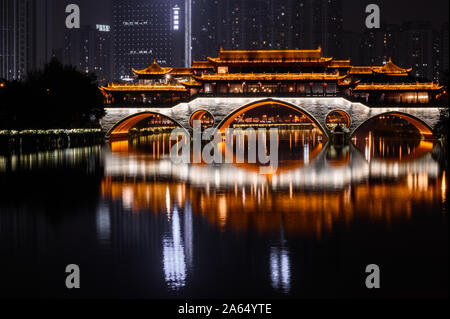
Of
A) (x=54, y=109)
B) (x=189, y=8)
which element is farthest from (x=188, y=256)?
(x=189, y=8)

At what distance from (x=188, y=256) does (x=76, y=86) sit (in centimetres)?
4711

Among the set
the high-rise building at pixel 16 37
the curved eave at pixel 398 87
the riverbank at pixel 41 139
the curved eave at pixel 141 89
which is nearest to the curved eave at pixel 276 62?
the curved eave at pixel 398 87

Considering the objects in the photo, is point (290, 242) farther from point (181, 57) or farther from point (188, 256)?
point (181, 57)

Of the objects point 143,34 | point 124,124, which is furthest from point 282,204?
point 143,34

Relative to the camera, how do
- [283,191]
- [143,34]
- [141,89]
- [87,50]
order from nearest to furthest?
[283,191] → [141,89] → [143,34] → [87,50]

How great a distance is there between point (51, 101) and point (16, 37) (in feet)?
303

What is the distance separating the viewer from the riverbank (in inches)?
1725

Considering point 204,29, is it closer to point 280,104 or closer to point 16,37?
point 16,37

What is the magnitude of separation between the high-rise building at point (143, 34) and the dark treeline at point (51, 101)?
347 ft

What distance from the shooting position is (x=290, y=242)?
12.9 m

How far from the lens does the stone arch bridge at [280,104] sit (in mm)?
59406

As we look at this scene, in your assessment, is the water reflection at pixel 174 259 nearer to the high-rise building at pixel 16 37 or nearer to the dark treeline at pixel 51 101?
the dark treeline at pixel 51 101

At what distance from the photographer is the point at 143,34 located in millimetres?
169750

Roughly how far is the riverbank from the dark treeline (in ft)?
3.43
